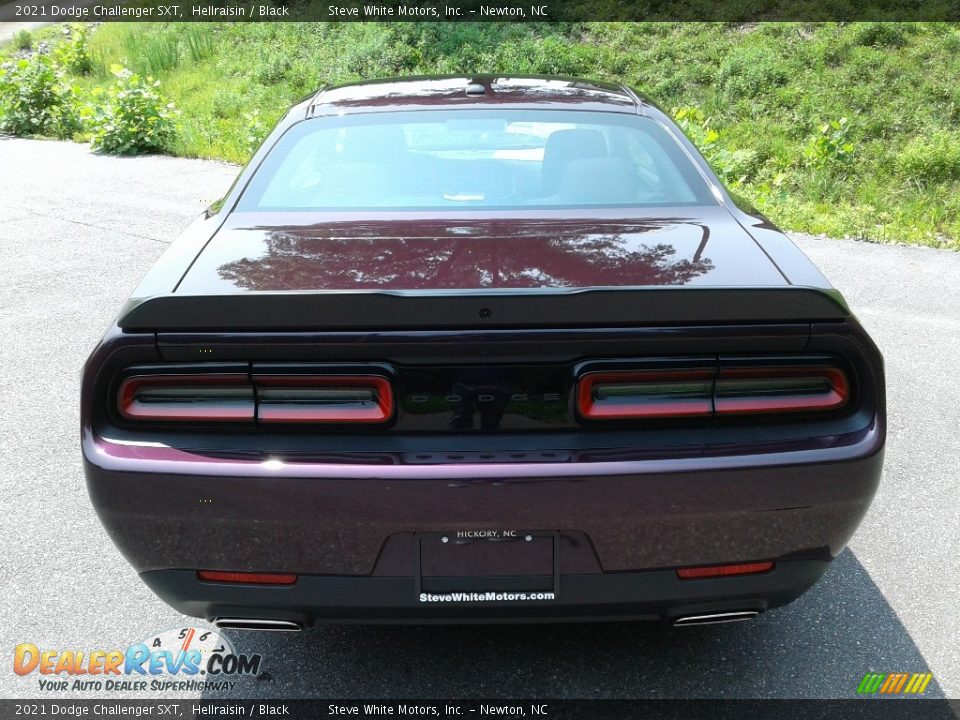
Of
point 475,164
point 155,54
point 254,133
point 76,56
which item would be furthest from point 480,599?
point 76,56

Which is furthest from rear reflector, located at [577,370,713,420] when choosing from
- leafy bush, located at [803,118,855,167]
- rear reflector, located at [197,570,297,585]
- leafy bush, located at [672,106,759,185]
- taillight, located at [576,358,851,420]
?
leafy bush, located at [803,118,855,167]

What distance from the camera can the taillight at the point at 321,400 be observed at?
2.09 meters

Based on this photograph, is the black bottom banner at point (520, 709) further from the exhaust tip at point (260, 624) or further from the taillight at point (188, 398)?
the taillight at point (188, 398)

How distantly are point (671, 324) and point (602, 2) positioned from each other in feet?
49.2

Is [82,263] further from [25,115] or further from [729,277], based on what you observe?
[25,115]

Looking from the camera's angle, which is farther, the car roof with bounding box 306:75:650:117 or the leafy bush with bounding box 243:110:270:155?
the leafy bush with bounding box 243:110:270:155

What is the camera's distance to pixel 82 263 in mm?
6953

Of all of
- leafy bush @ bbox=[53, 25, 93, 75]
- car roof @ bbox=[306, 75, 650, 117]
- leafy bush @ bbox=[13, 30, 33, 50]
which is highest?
car roof @ bbox=[306, 75, 650, 117]

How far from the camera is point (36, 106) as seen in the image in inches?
542

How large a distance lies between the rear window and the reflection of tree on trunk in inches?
10.6

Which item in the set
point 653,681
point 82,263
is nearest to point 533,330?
point 653,681

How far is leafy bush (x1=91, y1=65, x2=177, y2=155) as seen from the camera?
1173 centimetres

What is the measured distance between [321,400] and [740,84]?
1161 cm

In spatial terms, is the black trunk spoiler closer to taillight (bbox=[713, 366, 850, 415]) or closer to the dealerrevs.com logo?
taillight (bbox=[713, 366, 850, 415])
